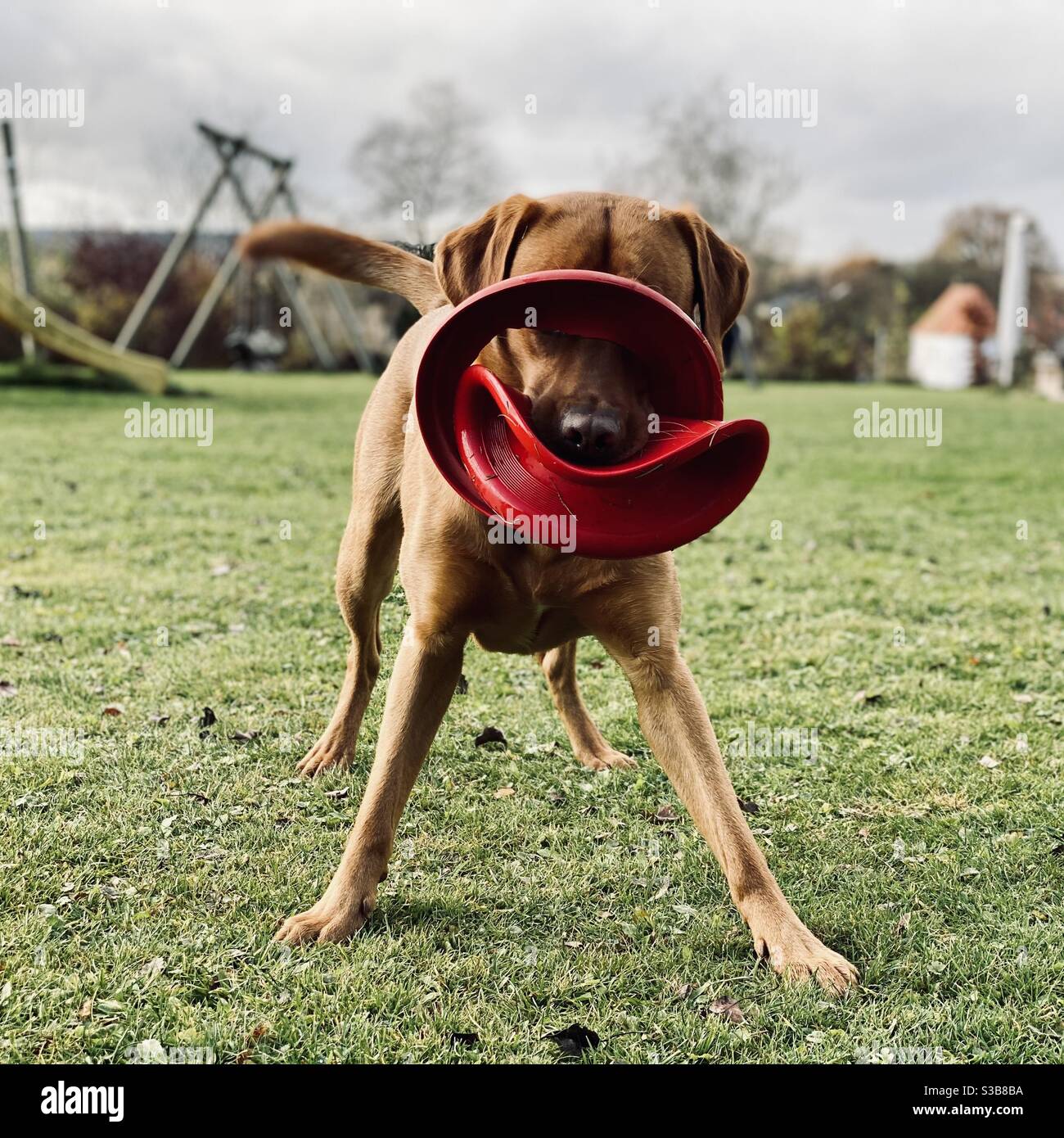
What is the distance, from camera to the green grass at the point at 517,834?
104 inches

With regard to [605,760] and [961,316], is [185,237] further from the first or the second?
[961,316]

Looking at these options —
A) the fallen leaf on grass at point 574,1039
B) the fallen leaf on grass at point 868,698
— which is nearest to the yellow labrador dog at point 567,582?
the fallen leaf on grass at point 574,1039

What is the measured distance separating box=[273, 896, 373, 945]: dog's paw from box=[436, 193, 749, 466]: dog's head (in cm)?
137

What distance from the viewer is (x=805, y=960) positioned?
282 cm

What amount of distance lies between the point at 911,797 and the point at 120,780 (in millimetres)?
2892

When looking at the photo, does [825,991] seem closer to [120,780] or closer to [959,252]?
[120,780]

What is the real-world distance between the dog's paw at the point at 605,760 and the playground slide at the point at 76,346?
14004mm

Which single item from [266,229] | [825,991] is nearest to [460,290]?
[266,229]

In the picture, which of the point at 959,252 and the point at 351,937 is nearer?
the point at 351,937

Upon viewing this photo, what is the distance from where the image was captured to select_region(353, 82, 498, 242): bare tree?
95.5 ft

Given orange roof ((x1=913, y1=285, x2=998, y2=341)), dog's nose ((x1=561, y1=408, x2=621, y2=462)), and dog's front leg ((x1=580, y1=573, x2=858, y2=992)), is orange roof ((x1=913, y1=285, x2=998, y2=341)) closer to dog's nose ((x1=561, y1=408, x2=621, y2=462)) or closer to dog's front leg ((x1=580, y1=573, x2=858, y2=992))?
dog's front leg ((x1=580, y1=573, x2=858, y2=992))

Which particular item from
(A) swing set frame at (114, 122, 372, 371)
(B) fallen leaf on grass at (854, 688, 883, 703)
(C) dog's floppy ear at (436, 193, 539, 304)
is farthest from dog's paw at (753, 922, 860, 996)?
(A) swing set frame at (114, 122, 372, 371)

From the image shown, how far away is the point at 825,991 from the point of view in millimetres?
2736
